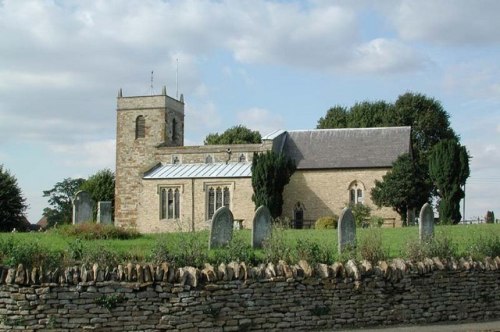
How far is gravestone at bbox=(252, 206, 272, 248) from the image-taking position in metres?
20.5

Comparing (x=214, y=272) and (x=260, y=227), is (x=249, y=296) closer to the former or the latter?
(x=214, y=272)

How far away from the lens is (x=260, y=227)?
20.8 m

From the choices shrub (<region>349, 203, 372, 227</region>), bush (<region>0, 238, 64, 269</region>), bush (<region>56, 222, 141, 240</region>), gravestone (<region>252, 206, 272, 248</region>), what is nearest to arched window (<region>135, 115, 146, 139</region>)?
shrub (<region>349, 203, 372, 227</region>)

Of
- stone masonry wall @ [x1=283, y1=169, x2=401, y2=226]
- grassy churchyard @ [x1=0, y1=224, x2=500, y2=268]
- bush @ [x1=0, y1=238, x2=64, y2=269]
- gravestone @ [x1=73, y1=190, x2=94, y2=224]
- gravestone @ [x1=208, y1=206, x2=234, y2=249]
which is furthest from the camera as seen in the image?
stone masonry wall @ [x1=283, y1=169, x2=401, y2=226]

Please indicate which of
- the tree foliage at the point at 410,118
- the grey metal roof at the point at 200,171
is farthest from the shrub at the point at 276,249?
the tree foliage at the point at 410,118

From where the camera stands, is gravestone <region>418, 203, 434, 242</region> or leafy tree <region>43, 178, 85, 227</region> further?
leafy tree <region>43, 178, 85, 227</region>

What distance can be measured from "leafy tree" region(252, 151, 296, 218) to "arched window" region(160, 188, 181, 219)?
21.0 feet

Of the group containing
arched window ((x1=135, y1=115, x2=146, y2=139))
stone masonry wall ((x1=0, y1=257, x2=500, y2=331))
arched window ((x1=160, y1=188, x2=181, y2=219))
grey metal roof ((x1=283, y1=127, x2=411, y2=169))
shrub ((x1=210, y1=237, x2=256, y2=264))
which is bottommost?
stone masonry wall ((x1=0, y1=257, x2=500, y2=331))

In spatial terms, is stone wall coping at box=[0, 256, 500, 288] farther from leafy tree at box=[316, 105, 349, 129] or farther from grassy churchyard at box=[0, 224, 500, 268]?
leafy tree at box=[316, 105, 349, 129]

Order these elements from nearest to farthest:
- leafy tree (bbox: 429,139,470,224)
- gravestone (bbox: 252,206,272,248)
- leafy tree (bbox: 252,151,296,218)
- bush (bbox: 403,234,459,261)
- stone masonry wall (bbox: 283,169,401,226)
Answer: bush (bbox: 403,234,459,261), gravestone (bbox: 252,206,272,248), leafy tree (bbox: 429,139,470,224), leafy tree (bbox: 252,151,296,218), stone masonry wall (bbox: 283,169,401,226)

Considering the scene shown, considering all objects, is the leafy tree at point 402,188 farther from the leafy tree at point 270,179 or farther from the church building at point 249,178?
the leafy tree at point 270,179

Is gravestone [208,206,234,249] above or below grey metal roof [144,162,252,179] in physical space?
below

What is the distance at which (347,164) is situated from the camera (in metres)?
49.3

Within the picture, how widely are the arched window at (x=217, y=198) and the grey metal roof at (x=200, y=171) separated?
0.91 m
